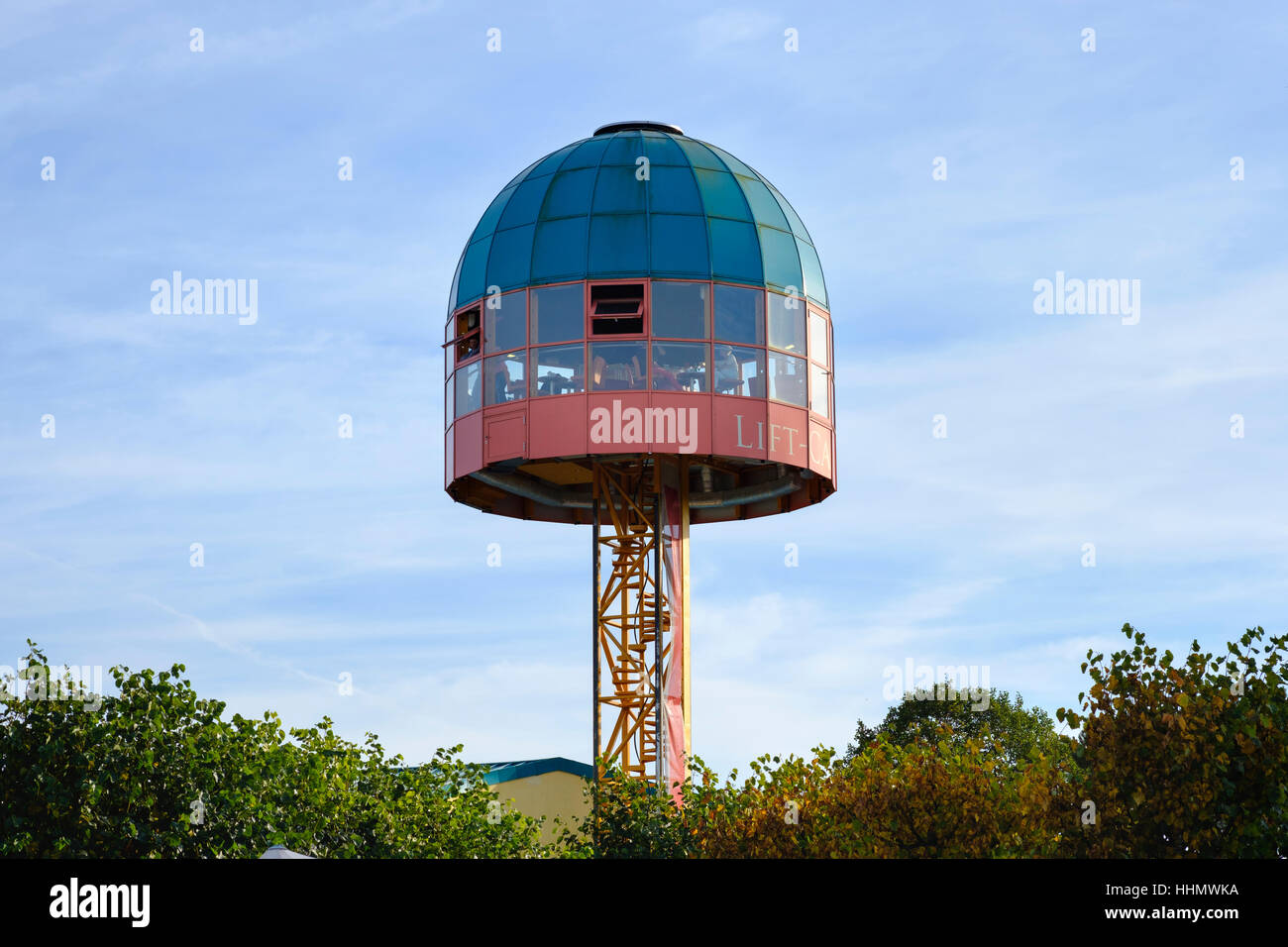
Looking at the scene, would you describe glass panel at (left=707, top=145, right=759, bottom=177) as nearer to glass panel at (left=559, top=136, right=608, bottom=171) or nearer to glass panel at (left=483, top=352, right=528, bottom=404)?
glass panel at (left=559, top=136, right=608, bottom=171)

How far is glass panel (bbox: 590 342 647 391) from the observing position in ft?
113

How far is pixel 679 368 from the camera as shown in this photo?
34.6 m

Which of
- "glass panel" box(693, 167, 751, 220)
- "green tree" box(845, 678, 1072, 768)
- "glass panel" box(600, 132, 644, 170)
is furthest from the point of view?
"green tree" box(845, 678, 1072, 768)

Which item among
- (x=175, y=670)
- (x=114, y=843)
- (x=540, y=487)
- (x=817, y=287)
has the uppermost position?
(x=817, y=287)

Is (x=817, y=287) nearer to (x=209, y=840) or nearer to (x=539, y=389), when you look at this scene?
(x=539, y=389)

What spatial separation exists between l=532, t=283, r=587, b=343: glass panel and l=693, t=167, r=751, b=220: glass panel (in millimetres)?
3726

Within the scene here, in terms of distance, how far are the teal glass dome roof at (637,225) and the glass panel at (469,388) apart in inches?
66.1

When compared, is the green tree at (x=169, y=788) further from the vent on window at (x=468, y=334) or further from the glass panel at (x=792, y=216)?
the glass panel at (x=792, y=216)

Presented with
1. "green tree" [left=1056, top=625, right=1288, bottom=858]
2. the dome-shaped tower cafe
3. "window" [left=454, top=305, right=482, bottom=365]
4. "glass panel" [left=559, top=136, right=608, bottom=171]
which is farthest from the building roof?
"green tree" [left=1056, top=625, right=1288, bottom=858]

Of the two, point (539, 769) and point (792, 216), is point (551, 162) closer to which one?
point (792, 216)
